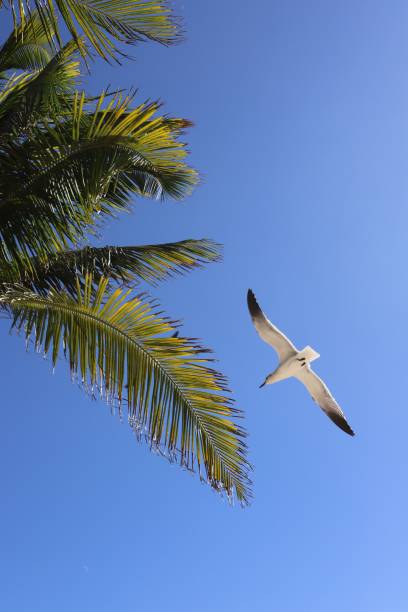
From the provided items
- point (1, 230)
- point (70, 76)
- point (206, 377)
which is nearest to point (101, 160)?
point (1, 230)

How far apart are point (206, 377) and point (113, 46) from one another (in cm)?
293

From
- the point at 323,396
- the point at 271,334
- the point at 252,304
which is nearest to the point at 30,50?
the point at 252,304

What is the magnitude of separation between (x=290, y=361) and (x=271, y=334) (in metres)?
0.56

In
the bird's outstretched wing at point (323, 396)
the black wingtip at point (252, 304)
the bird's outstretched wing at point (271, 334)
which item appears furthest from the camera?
the bird's outstretched wing at point (271, 334)

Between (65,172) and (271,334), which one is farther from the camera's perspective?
(271,334)

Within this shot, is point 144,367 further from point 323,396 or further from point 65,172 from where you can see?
point 323,396

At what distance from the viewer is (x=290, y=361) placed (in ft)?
37.0

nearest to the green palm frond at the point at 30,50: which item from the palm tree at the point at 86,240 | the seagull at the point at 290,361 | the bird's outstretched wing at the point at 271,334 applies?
the palm tree at the point at 86,240

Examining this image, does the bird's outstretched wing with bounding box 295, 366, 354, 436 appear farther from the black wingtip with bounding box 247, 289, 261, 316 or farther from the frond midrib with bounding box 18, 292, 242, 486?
the frond midrib with bounding box 18, 292, 242, 486

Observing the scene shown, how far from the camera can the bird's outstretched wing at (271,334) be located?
1103cm

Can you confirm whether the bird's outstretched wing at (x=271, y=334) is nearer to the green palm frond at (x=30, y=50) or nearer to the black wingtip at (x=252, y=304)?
the black wingtip at (x=252, y=304)

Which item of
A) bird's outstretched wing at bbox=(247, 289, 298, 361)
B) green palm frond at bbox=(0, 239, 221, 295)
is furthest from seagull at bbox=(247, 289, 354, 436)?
green palm frond at bbox=(0, 239, 221, 295)

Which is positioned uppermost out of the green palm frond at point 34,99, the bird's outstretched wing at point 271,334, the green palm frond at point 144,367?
the bird's outstretched wing at point 271,334

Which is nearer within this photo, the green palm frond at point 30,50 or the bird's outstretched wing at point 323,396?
the green palm frond at point 30,50
